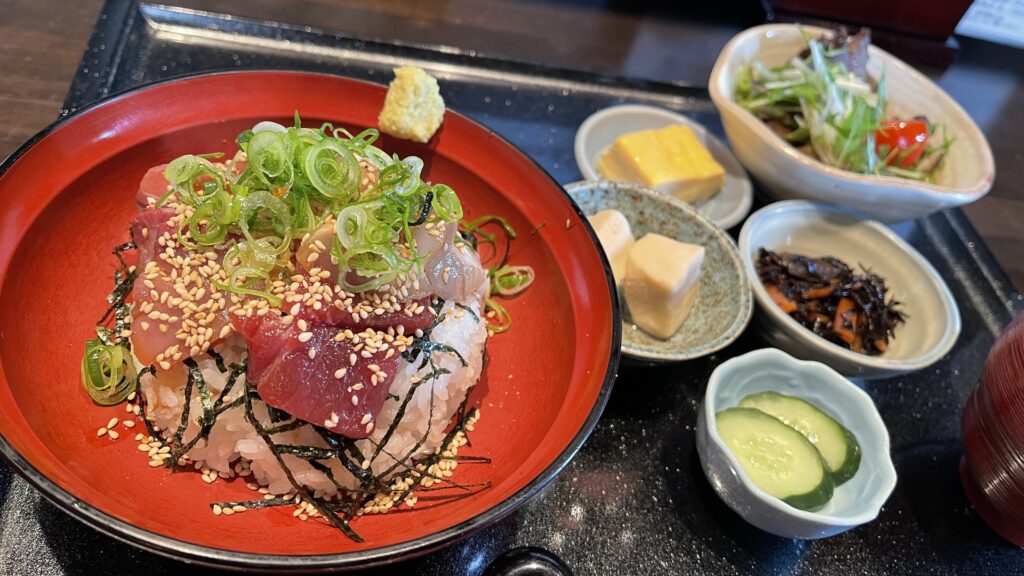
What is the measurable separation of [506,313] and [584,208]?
0.64 meters

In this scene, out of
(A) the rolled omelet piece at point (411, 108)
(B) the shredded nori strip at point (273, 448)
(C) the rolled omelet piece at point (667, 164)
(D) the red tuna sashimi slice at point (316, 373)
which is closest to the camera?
(D) the red tuna sashimi slice at point (316, 373)

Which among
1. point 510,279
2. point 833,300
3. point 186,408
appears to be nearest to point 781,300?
point 833,300

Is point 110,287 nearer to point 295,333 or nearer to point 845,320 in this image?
point 295,333

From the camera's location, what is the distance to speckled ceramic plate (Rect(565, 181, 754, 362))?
2158 millimetres

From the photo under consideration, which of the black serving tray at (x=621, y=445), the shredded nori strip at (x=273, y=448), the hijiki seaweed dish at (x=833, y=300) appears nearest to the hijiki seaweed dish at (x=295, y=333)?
the shredded nori strip at (x=273, y=448)

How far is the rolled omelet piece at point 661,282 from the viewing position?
2139 mm

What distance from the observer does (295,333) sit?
1.43m

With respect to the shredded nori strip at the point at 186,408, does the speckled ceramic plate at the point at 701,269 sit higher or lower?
higher

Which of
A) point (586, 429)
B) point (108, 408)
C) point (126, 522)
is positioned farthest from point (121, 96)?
point (586, 429)

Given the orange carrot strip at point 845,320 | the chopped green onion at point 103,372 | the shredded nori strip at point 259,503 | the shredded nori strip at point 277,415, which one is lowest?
the shredded nori strip at point 259,503

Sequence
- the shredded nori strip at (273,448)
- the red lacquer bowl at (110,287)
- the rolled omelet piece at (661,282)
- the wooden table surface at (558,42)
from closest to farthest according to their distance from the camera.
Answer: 1. the red lacquer bowl at (110,287)
2. the shredded nori strip at (273,448)
3. the rolled omelet piece at (661,282)
4. the wooden table surface at (558,42)

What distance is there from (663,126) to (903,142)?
103 cm

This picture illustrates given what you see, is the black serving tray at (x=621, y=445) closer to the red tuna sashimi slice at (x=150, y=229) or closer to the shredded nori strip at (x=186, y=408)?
the shredded nori strip at (x=186, y=408)

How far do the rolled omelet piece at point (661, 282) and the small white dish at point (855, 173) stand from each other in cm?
72
